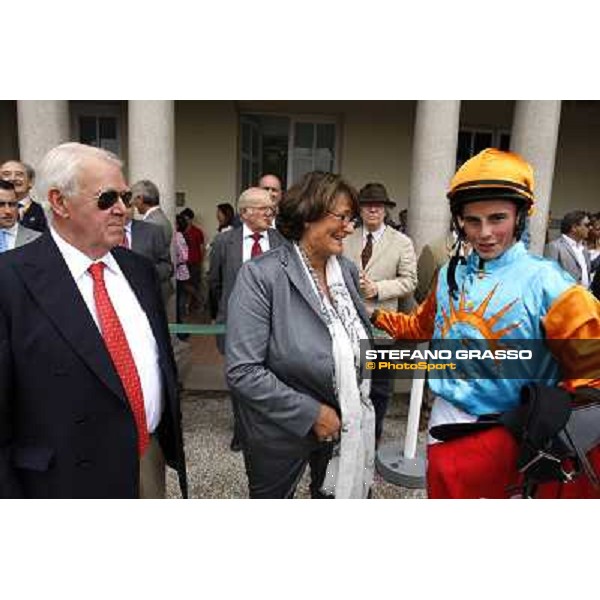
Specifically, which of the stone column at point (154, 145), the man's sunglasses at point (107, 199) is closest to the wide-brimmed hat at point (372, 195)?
the stone column at point (154, 145)

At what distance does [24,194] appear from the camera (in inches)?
137

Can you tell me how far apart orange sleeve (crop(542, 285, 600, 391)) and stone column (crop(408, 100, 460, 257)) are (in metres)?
3.57

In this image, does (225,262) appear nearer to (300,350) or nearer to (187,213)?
(300,350)

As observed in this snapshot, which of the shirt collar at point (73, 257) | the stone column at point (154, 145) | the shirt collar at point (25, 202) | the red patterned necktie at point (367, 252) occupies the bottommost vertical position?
the red patterned necktie at point (367, 252)

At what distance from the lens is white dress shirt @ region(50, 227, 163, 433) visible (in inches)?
62.5

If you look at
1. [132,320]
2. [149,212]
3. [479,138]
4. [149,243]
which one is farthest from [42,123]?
[479,138]

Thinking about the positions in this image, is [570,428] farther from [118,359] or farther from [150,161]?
[150,161]

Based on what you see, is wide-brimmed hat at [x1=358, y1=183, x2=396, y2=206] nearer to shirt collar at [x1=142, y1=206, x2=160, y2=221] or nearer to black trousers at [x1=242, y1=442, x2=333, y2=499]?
shirt collar at [x1=142, y1=206, x2=160, y2=221]

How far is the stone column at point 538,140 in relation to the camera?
14.8ft

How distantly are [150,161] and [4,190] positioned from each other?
2030 mm

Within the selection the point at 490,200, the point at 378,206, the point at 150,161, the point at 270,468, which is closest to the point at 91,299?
the point at 270,468

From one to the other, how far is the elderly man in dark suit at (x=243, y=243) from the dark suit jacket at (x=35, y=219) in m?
1.11

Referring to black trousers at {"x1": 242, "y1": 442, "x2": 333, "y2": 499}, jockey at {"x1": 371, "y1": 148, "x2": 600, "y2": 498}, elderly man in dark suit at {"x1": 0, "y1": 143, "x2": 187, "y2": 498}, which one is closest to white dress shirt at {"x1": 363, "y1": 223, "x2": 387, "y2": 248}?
jockey at {"x1": 371, "y1": 148, "x2": 600, "y2": 498}

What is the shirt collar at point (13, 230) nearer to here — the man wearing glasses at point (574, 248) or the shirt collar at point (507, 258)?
the shirt collar at point (507, 258)
